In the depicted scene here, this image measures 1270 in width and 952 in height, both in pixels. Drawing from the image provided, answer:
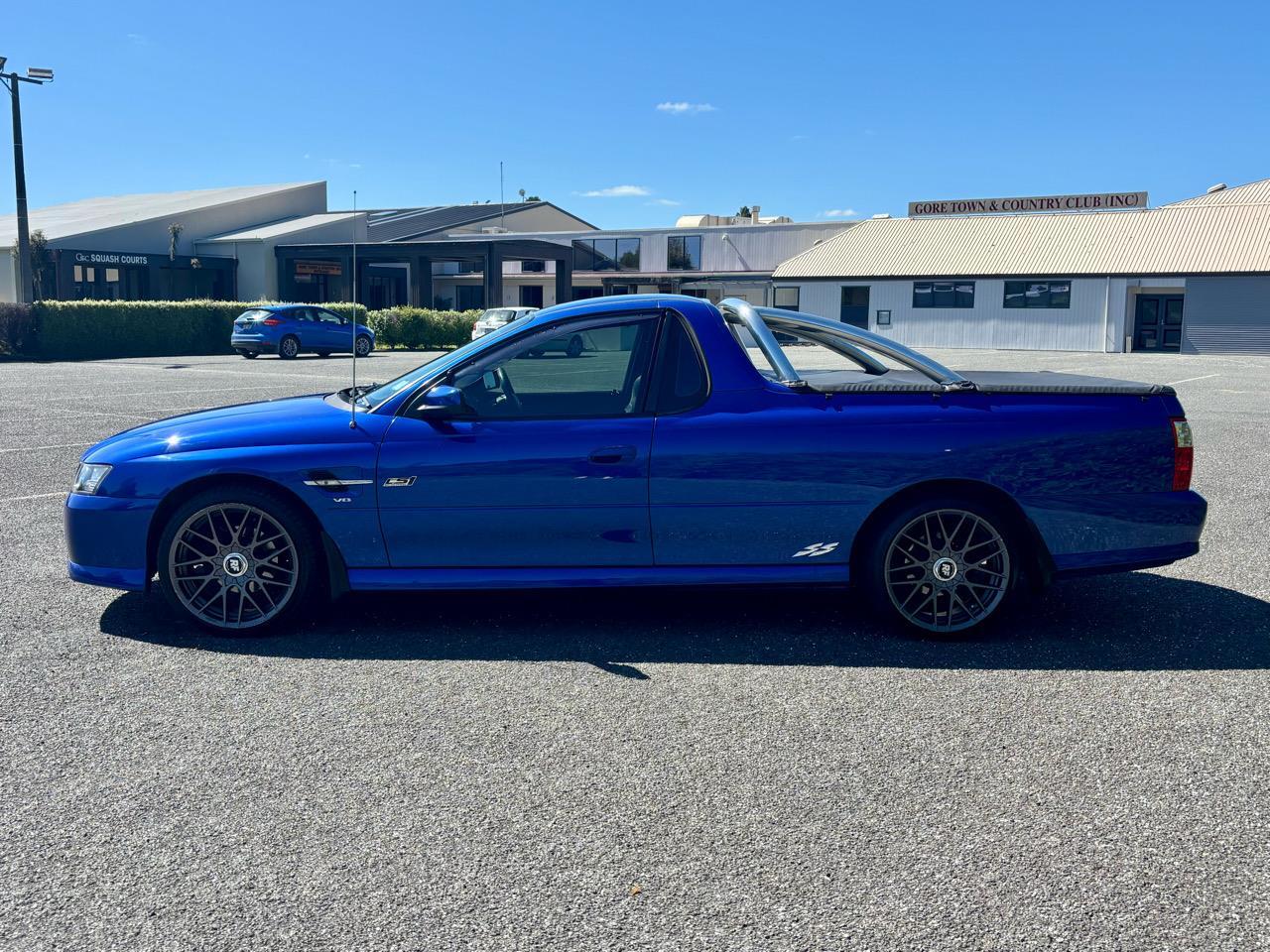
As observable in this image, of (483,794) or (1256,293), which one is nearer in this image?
(483,794)

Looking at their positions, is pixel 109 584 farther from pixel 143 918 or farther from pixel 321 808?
pixel 143 918

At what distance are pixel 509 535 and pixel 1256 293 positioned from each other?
4635 centimetres

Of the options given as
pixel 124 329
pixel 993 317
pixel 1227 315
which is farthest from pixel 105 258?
pixel 1227 315

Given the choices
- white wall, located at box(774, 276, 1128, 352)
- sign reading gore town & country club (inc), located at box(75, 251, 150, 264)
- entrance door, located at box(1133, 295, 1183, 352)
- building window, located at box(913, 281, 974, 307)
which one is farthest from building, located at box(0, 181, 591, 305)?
entrance door, located at box(1133, 295, 1183, 352)

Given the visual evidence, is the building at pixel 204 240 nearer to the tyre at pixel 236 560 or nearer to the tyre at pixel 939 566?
the tyre at pixel 236 560

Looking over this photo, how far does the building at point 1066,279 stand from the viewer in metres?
45.7

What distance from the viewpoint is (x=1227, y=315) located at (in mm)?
45344

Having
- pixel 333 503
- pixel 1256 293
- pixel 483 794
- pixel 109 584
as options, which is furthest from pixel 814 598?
pixel 1256 293

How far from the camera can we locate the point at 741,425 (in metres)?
5.64

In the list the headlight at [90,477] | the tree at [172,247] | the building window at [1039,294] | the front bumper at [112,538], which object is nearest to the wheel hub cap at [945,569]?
the front bumper at [112,538]

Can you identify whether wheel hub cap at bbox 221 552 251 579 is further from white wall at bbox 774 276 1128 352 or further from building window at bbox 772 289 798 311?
building window at bbox 772 289 798 311

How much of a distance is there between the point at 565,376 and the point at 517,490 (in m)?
0.71

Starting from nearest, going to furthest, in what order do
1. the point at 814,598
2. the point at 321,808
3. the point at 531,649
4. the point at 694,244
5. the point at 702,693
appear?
the point at 321,808
the point at 702,693
the point at 531,649
the point at 814,598
the point at 694,244

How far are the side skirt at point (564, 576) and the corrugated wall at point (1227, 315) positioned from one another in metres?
45.6
